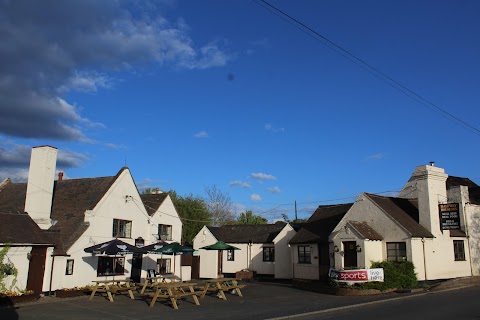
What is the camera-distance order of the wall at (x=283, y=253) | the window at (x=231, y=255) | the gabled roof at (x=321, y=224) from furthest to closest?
the window at (x=231, y=255) → the wall at (x=283, y=253) → the gabled roof at (x=321, y=224)

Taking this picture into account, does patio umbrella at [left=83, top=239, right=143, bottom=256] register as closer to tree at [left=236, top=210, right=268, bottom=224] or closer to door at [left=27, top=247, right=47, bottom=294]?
door at [left=27, top=247, right=47, bottom=294]

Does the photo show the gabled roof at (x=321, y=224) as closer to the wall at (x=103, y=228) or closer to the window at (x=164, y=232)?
the window at (x=164, y=232)

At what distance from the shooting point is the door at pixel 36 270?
69.7 feet

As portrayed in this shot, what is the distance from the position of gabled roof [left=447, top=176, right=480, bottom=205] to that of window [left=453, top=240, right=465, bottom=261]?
3719mm

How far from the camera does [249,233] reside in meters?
40.9

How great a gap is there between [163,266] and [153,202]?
5.00 meters

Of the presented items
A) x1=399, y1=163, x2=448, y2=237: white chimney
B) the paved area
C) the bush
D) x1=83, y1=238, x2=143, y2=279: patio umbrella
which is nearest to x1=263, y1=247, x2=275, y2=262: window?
the bush

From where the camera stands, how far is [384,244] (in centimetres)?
2719

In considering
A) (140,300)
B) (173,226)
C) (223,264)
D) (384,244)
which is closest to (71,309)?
(140,300)

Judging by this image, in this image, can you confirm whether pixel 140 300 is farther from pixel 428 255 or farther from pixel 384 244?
pixel 428 255

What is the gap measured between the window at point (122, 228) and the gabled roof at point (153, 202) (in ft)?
9.50

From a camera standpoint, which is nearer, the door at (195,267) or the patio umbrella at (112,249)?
the patio umbrella at (112,249)

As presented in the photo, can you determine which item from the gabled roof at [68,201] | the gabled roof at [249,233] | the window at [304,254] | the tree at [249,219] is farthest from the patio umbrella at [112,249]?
the tree at [249,219]

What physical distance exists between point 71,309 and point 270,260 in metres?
22.7
